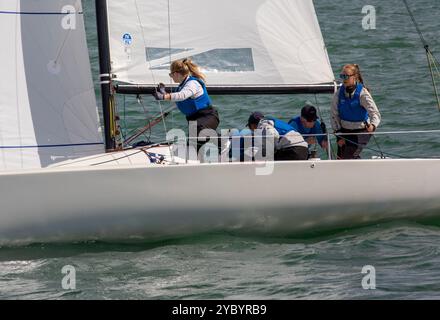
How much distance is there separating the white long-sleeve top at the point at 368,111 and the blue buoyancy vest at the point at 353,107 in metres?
0.03

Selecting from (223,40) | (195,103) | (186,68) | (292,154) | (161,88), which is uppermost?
(223,40)

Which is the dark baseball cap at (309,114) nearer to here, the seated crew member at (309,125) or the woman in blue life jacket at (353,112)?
the seated crew member at (309,125)

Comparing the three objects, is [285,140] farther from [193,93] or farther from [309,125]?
[193,93]

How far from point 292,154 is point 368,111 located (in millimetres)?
720

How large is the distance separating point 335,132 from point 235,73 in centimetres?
87

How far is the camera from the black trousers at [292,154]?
764 cm

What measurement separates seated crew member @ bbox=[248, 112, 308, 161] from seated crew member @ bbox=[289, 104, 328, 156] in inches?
6.5

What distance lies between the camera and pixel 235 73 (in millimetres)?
8172

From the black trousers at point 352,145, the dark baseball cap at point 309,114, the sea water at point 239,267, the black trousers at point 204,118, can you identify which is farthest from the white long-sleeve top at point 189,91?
the black trousers at point 352,145

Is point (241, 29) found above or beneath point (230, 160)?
above

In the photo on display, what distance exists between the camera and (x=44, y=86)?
7891mm

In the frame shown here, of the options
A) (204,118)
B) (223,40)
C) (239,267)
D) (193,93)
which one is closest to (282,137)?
(204,118)
